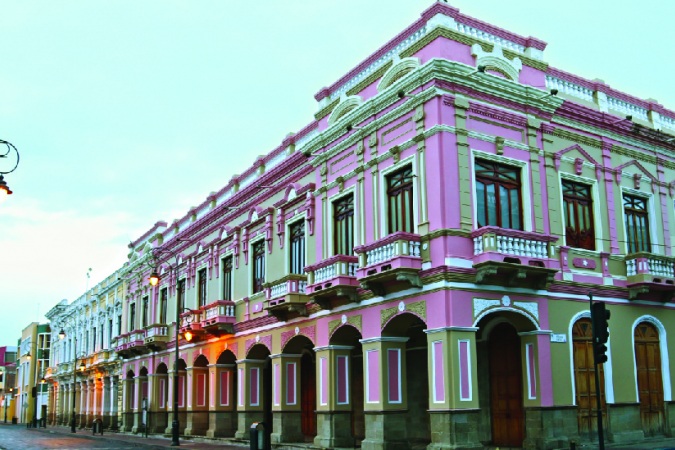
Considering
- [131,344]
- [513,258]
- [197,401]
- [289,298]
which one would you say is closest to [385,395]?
[513,258]

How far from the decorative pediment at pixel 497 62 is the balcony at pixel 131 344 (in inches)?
1004

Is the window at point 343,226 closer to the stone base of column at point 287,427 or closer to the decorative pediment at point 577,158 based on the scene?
the decorative pediment at point 577,158

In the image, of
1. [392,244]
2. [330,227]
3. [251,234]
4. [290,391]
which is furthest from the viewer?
[251,234]

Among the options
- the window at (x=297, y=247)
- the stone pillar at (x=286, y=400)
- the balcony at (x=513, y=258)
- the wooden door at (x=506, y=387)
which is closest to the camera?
the balcony at (x=513, y=258)

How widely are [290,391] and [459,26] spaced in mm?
13200

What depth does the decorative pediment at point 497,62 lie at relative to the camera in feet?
67.8

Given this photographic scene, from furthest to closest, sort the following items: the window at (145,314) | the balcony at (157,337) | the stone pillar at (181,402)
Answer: the window at (145,314) → the balcony at (157,337) → the stone pillar at (181,402)

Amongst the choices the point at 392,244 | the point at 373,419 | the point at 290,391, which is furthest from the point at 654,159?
the point at 290,391

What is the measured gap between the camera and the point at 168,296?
3919 cm

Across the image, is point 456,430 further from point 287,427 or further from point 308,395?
point 308,395

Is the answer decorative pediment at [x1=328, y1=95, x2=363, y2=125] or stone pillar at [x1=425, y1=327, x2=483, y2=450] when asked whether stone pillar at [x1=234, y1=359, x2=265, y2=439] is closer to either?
decorative pediment at [x1=328, y1=95, x2=363, y2=125]

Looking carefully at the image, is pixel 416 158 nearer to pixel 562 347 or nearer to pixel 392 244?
pixel 392 244

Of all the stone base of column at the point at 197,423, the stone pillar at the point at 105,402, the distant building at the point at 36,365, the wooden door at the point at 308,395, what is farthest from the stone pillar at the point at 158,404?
the distant building at the point at 36,365

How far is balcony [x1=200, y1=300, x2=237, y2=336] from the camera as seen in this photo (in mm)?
30266
